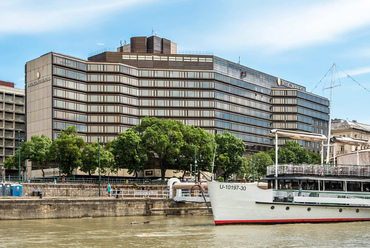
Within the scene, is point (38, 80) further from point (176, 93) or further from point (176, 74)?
point (176, 74)

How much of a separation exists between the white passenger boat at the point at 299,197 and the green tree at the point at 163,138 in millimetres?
47915

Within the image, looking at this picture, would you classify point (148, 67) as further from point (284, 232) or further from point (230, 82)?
point (284, 232)

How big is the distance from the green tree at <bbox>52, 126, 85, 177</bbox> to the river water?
41714mm

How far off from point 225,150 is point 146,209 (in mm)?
46696

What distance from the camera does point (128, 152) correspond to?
309 ft

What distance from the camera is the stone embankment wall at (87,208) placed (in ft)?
173

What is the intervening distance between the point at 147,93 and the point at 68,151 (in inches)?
1792

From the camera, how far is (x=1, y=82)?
15350 centimetres

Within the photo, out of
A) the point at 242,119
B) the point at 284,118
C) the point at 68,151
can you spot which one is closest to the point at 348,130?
the point at 284,118

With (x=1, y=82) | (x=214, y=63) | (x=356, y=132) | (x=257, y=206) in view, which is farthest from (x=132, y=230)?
(x=356, y=132)

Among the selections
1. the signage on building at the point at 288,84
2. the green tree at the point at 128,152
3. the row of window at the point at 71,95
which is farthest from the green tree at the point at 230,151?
the signage on building at the point at 288,84

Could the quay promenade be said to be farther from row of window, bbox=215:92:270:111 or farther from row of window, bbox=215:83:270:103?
row of window, bbox=215:83:270:103

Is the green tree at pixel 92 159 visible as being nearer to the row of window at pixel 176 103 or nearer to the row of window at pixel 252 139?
the row of window at pixel 176 103

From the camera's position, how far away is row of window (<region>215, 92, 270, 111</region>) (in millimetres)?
138125
